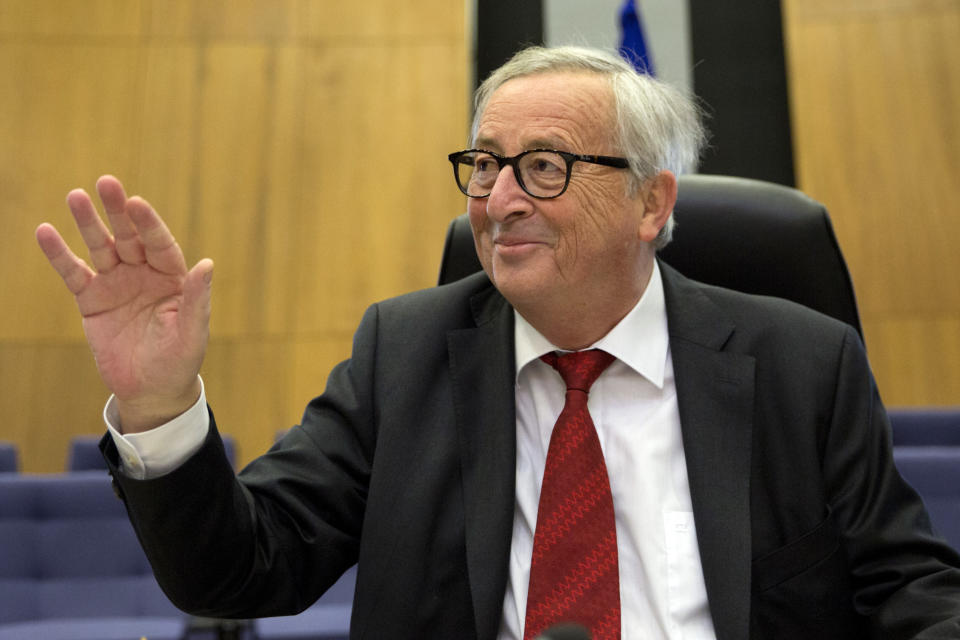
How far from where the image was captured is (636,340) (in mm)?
1243

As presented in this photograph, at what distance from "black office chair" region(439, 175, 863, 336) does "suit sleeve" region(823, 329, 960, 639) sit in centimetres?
18

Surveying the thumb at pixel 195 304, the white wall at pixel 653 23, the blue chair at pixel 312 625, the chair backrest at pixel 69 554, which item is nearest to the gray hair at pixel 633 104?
the thumb at pixel 195 304

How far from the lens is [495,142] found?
1236 mm

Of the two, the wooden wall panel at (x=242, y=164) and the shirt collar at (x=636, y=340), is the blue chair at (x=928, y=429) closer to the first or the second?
the shirt collar at (x=636, y=340)

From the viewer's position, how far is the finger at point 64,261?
879 mm

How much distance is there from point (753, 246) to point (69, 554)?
2.37m

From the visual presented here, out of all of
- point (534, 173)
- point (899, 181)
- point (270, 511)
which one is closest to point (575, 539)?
point (270, 511)

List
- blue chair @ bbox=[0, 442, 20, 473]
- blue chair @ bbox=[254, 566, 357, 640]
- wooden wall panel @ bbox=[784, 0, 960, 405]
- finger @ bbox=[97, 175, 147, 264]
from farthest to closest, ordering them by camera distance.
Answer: wooden wall panel @ bbox=[784, 0, 960, 405] → blue chair @ bbox=[0, 442, 20, 473] → blue chair @ bbox=[254, 566, 357, 640] → finger @ bbox=[97, 175, 147, 264]

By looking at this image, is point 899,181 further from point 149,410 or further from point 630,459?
point 149,410

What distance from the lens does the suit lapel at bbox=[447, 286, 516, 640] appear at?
1.06 m

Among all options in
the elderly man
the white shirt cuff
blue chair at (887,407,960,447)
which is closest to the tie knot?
the elderly man

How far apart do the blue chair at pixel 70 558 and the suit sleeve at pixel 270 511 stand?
185cm

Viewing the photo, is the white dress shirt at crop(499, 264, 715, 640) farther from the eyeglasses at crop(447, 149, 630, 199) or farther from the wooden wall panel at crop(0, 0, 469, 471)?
the wooden wall panel at crop(0, 0, 469, 471)

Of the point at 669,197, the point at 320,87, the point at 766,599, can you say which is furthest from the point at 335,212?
the point at 766,599
